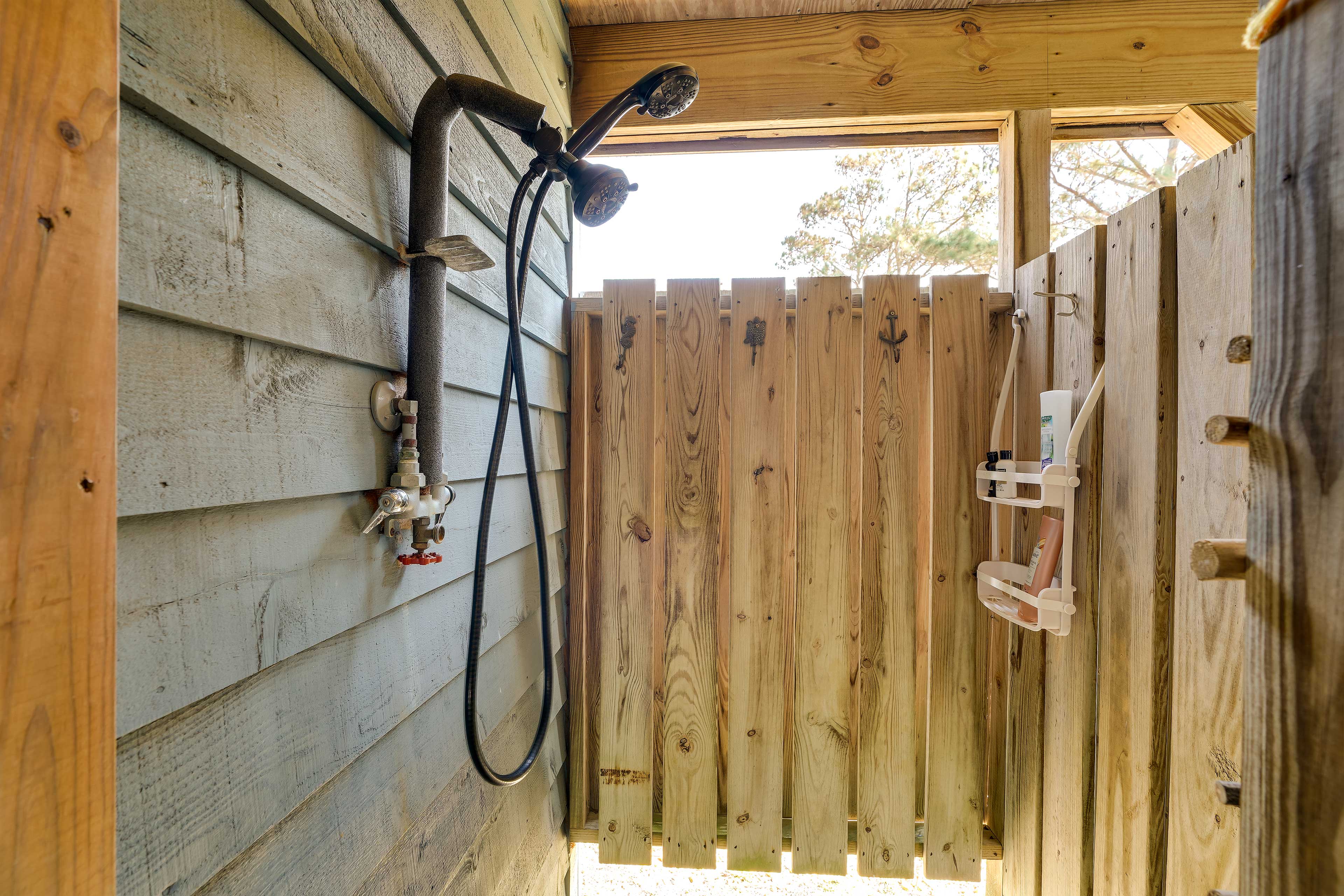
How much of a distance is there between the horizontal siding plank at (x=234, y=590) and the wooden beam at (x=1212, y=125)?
2230 millimetres

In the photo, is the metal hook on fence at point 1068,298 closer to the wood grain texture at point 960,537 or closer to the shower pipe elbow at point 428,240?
the wood grain texture at point 960,537

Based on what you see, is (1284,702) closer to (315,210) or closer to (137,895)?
(137,895)

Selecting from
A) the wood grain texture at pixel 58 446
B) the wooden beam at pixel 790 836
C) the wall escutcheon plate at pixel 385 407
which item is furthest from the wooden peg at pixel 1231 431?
the wooden beam at pixel 790 836

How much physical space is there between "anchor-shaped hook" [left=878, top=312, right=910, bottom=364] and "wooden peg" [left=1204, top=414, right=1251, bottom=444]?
3.59 ft

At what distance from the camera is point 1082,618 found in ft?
3.97

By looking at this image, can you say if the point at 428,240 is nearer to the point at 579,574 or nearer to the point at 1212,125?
the point at 579,574

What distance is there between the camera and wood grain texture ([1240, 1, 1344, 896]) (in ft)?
1.21

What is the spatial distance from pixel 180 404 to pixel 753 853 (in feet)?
5.44

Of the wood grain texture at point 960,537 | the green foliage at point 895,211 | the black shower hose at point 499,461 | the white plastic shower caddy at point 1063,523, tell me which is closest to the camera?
the black shower hose at point 499,461

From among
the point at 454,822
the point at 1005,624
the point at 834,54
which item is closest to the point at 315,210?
the point at 454,822

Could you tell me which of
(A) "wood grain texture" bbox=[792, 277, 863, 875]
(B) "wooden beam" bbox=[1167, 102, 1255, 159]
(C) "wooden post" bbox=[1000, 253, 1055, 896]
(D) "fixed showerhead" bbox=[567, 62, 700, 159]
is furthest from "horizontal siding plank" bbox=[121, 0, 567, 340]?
(B) "wooden beam" bbox=[1167, 102, 1255, 159]

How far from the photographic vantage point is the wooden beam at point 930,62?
1.55 metres

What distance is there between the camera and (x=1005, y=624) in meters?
1.50

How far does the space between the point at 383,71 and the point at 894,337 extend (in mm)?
1245
